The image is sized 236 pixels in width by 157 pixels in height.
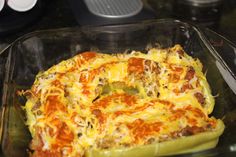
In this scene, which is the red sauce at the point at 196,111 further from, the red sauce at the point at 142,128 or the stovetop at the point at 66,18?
the stovetop at the point at 66,18

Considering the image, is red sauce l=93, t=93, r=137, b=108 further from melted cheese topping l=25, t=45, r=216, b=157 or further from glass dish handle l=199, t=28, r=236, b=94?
glass dish handle l=199, t=28, r=236, b=94

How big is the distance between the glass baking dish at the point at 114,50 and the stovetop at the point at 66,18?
27 centimetres

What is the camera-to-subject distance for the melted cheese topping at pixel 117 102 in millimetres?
955

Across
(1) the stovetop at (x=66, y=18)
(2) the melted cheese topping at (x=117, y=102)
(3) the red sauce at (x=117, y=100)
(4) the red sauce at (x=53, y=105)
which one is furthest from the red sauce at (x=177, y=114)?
(1) the stovetop at (x=66, y=18)

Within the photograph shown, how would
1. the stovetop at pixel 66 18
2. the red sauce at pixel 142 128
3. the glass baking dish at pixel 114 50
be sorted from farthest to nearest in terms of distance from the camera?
the stovetop at pixel 66 18 < the glass baking dish at pixel 114 50 < the red sauce at pixel 142 128

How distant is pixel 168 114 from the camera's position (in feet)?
3.32

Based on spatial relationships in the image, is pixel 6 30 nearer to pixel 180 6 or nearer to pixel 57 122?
pixel 57 122

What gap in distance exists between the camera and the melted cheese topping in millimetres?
955

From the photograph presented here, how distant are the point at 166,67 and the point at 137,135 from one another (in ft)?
0.80

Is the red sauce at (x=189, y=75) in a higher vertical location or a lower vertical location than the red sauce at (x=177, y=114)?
higher

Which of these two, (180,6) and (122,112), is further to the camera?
(180,6)

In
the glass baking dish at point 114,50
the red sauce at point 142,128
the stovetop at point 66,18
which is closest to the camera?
the red sauce at point 142,128

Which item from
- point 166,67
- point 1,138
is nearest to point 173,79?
point 166,67

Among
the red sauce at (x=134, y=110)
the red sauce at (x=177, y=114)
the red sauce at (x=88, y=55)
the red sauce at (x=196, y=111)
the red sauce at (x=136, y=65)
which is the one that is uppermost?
the red sauce at (x=88, y=55)
